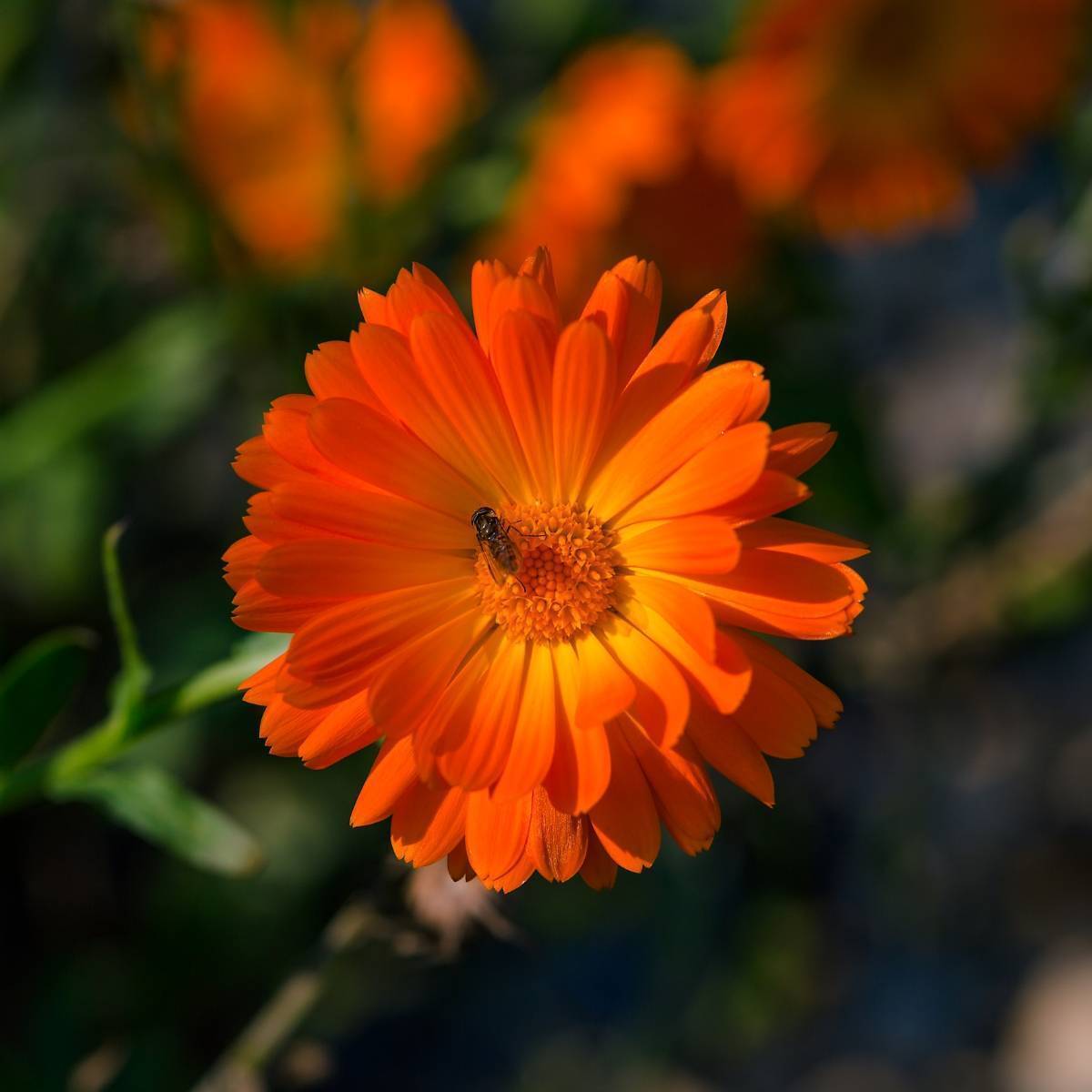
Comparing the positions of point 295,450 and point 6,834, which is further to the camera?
point 6,834

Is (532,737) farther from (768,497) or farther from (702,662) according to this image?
(768,497)

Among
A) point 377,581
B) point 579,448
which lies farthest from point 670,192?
point 377,581

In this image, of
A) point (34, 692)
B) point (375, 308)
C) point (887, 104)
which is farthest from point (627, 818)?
point (887, 104)

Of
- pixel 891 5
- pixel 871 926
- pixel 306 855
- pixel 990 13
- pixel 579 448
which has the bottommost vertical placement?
pixel 871 926

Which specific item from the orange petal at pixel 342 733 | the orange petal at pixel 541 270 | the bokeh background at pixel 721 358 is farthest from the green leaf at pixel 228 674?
the bokeh background at pixel 721 358

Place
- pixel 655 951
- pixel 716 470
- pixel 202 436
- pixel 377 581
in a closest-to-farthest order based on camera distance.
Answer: pixel 716 470 < pixel 377 581 < pixel 655 951 < pixel 202 436

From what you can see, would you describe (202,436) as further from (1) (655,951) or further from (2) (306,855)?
(1) (655,951)

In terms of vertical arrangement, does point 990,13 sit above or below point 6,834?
above
